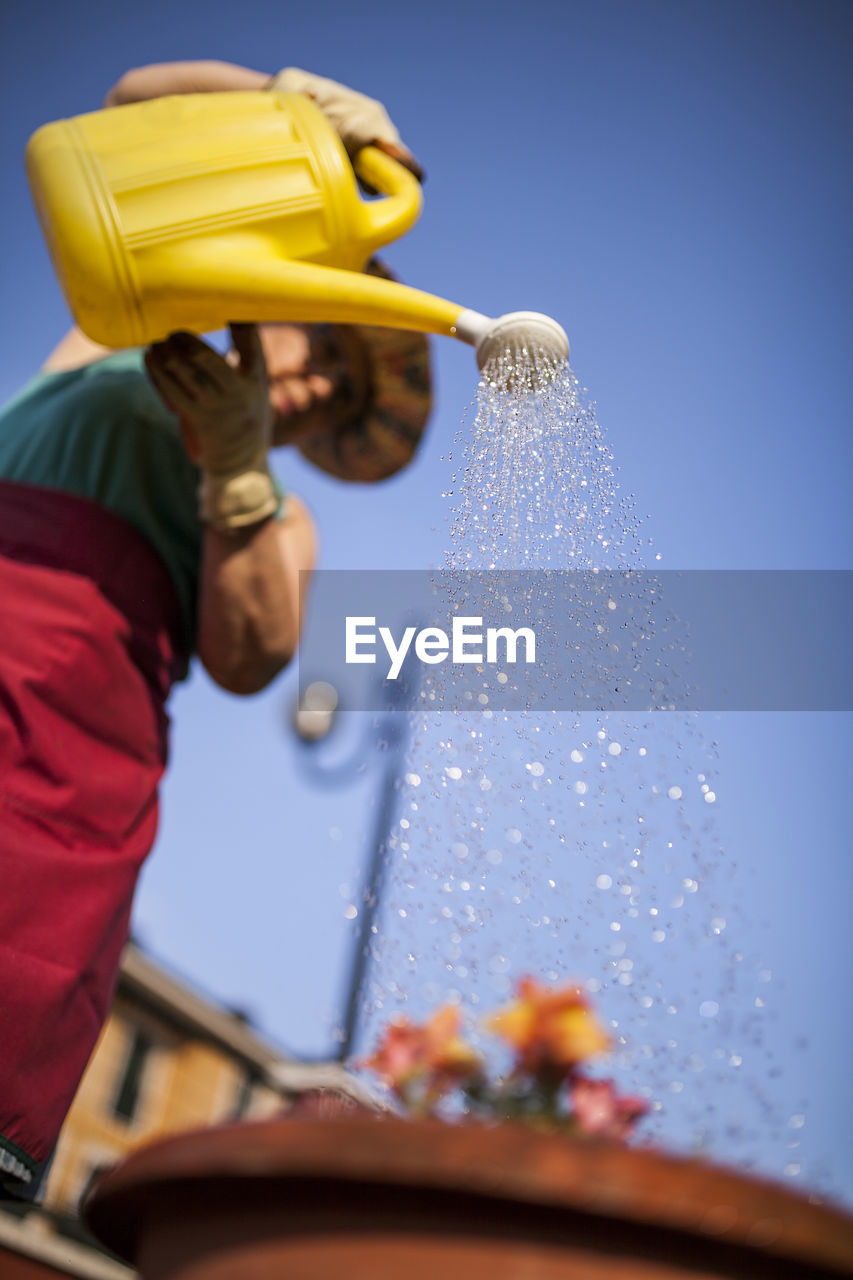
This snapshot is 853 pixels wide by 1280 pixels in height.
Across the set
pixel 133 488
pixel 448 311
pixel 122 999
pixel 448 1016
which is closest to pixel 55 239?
pixel 133 488

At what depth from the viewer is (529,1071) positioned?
519mm

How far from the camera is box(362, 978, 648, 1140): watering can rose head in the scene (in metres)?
0.51

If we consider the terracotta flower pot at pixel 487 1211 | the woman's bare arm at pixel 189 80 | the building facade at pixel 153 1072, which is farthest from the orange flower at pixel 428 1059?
the building facade at pixel 153 1072

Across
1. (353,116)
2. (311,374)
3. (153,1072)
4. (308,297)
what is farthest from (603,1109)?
(153,1072)

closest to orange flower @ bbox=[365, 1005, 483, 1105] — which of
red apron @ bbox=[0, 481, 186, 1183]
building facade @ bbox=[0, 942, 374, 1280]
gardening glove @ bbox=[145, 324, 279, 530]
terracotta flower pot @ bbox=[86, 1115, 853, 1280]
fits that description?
terracotta flower pot @ bbox=[86, 1115, 853, 1280]

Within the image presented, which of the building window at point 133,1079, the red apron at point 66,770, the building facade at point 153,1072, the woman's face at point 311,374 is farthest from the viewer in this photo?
the building window at point 133,1079

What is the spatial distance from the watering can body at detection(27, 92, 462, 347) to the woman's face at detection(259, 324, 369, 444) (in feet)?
1.42

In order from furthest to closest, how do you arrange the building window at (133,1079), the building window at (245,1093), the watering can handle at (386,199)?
the building window at (245,1093) < the building window at (133,1079) < the watering can handle at (386,199)

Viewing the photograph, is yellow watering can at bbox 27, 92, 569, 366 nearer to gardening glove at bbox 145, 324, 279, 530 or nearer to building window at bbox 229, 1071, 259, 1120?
gardening glove at bbox 145, 324, 279, 530

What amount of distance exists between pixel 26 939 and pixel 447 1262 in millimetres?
725

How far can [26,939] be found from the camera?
0.98 m

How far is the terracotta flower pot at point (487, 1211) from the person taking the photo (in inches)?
14.8

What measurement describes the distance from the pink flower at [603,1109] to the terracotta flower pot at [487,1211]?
11 cm

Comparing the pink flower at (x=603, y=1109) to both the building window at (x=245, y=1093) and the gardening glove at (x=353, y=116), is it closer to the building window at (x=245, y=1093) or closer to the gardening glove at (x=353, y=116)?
the gardening glove at (x=353, y=116)
